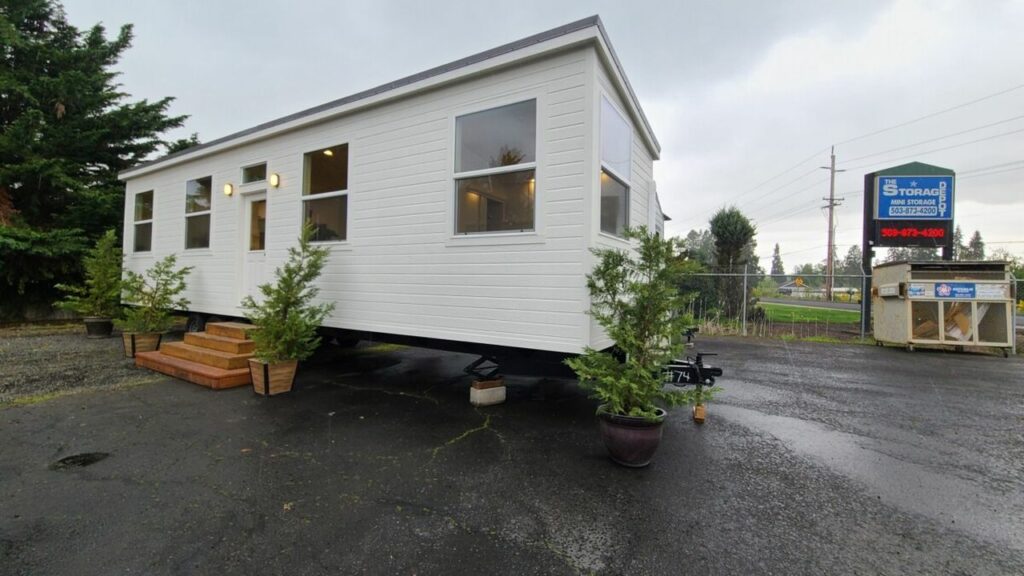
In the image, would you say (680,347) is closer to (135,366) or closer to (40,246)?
(135,366)

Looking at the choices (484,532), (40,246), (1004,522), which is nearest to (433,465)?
(484,532)

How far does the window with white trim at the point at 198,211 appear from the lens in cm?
683

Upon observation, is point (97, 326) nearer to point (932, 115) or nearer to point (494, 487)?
point (494, 487)

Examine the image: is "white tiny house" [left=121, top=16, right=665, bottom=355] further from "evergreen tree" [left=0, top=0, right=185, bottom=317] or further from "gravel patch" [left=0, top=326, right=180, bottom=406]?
"evergreen tree" [left=0, top=0, right=185, bottom=317]

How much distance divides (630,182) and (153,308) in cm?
778

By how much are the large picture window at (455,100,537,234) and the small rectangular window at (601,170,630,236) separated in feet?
2.32

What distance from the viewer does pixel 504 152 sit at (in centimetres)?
394

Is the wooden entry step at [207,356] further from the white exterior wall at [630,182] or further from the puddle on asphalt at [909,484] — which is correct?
the puddle on asphalt at [909,484]

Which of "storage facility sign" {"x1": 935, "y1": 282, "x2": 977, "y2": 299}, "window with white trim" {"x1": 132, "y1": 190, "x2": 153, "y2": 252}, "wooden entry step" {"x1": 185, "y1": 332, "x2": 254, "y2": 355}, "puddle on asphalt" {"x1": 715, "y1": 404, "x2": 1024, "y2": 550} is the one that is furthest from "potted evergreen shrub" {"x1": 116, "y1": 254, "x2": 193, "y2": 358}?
"storage facility sign" {"x1": 935, "y1": 282, "x2": 977, "y2": 299}

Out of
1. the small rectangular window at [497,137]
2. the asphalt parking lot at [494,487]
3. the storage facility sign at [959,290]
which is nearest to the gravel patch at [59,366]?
the asphalt parking lot at [494,487]

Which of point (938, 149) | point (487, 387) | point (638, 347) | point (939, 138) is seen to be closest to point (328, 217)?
point (487, 387)

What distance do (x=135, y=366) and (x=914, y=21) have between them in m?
17.4

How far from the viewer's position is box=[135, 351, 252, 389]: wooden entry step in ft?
15.1

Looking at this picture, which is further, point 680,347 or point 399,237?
point 399,237
